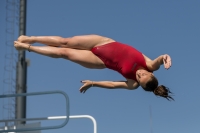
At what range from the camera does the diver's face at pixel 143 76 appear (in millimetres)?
5188

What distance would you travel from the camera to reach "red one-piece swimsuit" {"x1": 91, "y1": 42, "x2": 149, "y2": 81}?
17.6 feet

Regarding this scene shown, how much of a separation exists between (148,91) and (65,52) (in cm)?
111

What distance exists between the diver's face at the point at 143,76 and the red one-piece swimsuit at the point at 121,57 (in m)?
0.08

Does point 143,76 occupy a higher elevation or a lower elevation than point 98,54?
lower

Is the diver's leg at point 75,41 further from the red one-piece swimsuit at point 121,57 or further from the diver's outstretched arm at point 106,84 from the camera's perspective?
the diver's outstretched arm at point 106,84

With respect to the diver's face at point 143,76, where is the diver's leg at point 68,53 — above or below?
→ above

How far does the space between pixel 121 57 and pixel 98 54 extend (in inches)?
11.5

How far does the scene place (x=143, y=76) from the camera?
5223 millimetres

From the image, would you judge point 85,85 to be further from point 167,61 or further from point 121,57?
point 167,61

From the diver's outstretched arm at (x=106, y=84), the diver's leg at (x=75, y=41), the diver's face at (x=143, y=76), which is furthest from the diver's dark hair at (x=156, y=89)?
the diver's leg at (x=75, y=41)

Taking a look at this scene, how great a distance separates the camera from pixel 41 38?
5.60 m

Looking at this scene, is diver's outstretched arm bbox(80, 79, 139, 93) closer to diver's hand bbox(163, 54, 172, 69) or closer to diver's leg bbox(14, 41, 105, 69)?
diver's leg bbox(14, 41, 105, 69)

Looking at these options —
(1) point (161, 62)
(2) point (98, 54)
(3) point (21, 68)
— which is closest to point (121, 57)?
(2) point (98, 54)

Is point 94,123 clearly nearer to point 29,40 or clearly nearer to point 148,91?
point 148,91
